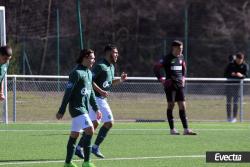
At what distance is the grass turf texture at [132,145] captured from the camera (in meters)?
12.1

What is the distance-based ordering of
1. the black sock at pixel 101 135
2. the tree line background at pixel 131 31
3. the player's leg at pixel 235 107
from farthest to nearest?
the tree line background at pixel 131 31
the player's leg at pixel 235 107
the black sock at pixel 101 135

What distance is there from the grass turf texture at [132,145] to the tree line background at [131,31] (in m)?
12.1

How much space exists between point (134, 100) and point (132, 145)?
391 inches

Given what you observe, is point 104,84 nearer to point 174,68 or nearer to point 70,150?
point 70,150

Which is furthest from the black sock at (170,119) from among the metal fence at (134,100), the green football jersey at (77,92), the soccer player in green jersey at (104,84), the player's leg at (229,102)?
the green football jersey at (77,92)

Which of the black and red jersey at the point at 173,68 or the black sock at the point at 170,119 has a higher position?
the black and red jersey at the point at 173,68

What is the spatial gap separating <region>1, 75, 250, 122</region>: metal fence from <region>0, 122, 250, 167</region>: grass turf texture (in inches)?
110

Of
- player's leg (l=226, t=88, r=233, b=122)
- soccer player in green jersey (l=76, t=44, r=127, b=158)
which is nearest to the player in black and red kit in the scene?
soccer player in green jersey (l=76, t=44, r=127, b=158)

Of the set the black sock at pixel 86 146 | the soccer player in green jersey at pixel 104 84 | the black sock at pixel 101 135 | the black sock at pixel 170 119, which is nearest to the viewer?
the black sock at pixel 86 146

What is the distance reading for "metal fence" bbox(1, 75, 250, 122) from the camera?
2266 cm

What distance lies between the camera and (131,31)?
45.5 metres

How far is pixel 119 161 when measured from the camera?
39.7ft

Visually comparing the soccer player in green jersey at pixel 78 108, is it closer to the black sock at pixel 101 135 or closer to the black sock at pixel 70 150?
the black sock at pixel 70 150

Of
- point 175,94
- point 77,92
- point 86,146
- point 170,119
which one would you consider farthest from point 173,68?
point 86,146
